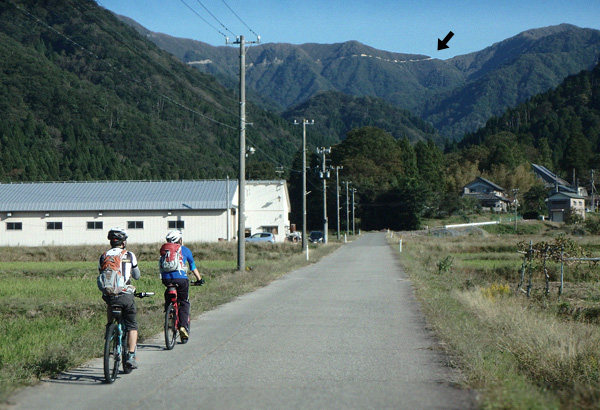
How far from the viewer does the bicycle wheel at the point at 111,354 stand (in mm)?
6930

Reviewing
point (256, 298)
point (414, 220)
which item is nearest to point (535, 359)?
point (256, 298)

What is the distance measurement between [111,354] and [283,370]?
1.96 meters

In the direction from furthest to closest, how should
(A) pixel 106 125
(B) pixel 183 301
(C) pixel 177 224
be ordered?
(A) pixel 106 125
(C) pixel 177 224
(B) pixel 183 301

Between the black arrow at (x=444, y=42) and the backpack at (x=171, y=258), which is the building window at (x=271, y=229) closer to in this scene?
the black arrow at (x=444, y=42)

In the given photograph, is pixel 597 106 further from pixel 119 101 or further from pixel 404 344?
pixel 404 344

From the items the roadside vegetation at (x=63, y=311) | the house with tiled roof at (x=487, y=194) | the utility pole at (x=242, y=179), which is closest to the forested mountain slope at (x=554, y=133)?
the house with tiled roof at (x=487, y=194)

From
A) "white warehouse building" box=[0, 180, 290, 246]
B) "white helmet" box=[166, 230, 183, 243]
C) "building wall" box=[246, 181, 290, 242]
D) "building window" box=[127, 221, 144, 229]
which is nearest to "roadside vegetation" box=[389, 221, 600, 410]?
"white helmet" box=[166, 230, 183, 243]

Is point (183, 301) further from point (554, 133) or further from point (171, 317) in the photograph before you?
point (554, 133)

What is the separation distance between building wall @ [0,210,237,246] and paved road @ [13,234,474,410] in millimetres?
36919

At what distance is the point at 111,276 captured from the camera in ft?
24.0

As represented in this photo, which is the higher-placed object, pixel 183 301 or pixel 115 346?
pixel 183 301

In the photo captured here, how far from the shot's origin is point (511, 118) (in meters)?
192

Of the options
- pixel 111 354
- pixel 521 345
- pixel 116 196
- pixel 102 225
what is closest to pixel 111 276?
pixel 111 354

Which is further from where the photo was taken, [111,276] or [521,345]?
[521,345]
